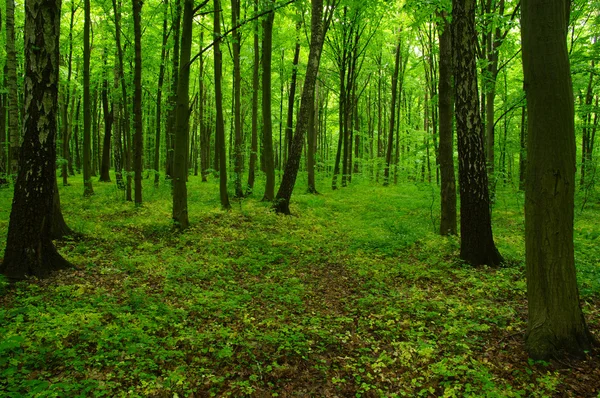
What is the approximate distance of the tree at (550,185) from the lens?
3.74 metres

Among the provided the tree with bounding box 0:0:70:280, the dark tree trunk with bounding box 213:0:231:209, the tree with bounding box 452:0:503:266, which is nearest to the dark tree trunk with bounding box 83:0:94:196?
the dark tree trunk with bounding box 213:0:231:209

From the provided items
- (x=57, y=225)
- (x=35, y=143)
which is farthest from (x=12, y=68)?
(x=35, y=143)

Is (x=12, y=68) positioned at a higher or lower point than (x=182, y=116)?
higher

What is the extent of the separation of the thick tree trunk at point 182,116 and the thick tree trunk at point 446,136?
21.4 feet

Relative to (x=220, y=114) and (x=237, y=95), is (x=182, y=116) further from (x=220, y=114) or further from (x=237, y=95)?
(x=237, y=95)

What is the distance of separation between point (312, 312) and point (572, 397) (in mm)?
3270

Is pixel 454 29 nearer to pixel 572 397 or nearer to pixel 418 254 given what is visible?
pixel 418 254

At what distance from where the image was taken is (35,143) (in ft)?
18.3

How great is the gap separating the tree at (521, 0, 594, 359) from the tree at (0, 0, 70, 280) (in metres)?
6.73

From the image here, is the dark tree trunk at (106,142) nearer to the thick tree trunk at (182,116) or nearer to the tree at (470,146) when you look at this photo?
the thick tree trunk at (182,116)

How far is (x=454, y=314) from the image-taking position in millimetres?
5188

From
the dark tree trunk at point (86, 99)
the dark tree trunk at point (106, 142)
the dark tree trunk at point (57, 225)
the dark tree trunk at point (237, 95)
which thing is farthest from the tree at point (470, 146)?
the dark tree trunk at point (106, 142)

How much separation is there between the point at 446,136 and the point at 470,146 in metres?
1.87

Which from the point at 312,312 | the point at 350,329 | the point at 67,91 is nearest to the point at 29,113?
the point at 312,312
